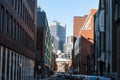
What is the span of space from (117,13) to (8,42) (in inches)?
796

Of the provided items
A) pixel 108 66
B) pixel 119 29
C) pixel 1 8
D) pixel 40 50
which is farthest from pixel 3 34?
pixel 40 50

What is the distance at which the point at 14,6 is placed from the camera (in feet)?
192

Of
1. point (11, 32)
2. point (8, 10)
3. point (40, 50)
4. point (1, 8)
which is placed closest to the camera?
point (1, 8)

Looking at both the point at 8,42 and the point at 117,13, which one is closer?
the point at 8,42

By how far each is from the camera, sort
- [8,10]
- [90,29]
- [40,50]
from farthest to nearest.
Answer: [90,29] < [40,50] < [8,10]

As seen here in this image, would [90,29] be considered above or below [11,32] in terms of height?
above

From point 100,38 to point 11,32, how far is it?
35384mm

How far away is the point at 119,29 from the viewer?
64062 mm

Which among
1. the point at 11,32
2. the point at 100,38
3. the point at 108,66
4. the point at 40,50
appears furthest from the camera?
the point at 40,50

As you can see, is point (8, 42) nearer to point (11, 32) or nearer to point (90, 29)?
point (11, 32)

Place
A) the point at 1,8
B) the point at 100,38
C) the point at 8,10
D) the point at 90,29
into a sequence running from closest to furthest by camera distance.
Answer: the point at 1,8
the point at 8,10
the point at 100,38
the point at 90,29

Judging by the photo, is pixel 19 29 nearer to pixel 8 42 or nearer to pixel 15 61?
pixel 15 61

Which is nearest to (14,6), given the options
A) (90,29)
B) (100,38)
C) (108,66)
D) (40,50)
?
(108,66)

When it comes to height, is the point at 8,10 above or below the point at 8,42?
above
